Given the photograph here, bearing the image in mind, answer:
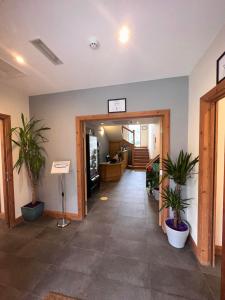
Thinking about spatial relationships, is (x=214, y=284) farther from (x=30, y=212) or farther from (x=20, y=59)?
(x=20, y=59)

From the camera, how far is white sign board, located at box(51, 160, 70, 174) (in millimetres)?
2884

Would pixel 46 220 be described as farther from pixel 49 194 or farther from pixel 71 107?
pixel 71 107

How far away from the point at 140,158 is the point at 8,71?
8.08 metres

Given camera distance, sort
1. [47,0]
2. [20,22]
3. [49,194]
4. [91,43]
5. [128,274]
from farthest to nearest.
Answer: [49,194]
[128,274]
[91,43]
[20,22]
[47,0]

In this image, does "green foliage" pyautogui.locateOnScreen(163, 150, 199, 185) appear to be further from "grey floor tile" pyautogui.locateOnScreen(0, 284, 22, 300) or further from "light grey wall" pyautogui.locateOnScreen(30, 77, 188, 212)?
"grey floor tile" pyautogui.locateOnScreen(0, 284, 22, 300)

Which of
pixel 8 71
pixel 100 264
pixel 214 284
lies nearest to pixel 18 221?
pixel 100 264

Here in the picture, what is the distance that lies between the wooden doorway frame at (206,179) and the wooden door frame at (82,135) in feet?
2.23

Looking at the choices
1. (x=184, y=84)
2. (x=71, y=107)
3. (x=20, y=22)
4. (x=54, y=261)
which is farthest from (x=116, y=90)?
(x=54, y=261)

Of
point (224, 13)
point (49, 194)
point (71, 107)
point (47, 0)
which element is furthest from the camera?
point (49, 194)

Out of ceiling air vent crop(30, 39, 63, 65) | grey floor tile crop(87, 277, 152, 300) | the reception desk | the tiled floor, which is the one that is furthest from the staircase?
ceiling air vent crop(30, 39, 63, 65)

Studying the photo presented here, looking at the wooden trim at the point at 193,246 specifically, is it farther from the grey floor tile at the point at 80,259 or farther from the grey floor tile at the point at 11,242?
the grey floor tile at the point at 11,242

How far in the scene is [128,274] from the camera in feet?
5.97

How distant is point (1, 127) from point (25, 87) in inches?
34.2

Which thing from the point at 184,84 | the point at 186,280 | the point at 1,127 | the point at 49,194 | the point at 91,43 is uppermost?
the point at 91,43
